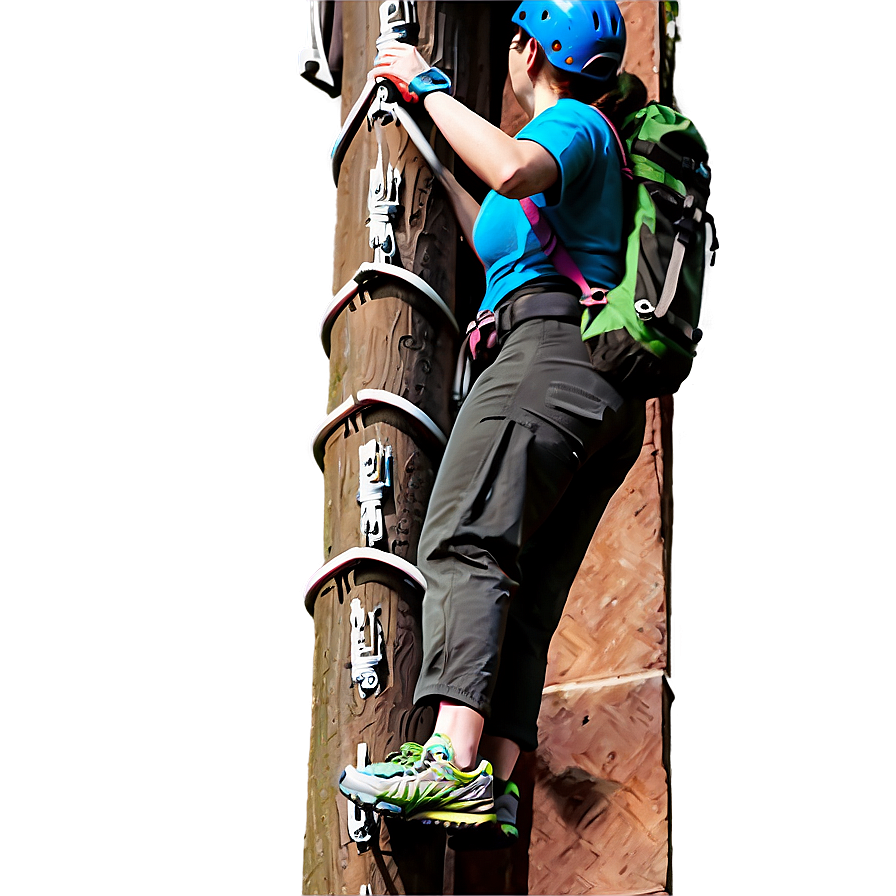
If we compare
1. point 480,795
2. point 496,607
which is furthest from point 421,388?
point 480,795

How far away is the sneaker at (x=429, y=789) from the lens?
3080 mm

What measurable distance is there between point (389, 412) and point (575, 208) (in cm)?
66

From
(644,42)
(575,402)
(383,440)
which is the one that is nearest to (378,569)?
(383,440)

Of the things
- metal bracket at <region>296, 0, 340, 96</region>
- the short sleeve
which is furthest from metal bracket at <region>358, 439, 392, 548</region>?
metal bracket at <region>296, 0, 340, 96</region>

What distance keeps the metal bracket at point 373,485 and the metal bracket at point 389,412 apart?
83mm

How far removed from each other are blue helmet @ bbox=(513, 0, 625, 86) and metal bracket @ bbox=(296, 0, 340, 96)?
2.47 feet

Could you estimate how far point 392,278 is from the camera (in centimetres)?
A: 382

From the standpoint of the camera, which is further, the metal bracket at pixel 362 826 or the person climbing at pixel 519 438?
the metal bracket at pixel 362 826

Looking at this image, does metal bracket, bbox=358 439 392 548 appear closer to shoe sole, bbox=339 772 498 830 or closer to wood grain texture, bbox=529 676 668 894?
shoe sole, bbox=339 772 498 830

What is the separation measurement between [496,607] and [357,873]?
68 cm

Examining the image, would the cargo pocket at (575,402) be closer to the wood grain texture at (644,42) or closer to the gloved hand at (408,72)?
the gloved hand at (408,72)

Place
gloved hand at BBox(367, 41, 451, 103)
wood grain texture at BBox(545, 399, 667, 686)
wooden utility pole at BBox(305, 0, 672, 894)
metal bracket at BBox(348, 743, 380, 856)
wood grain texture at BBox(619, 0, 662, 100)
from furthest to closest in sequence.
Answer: wood grain texture at BBox(619, 0, 662, 100), wood grain texture at BBox(545, 399, 667, 686), gloved hand at BBox(367, 41, 451, 103), wooden utility pole at BBox(305, 0, 672, 894), metal bracket at BBox(348, 743, 380, 856)

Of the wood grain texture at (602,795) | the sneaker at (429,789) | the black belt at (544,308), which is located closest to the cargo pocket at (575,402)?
the black belt at (544,308)

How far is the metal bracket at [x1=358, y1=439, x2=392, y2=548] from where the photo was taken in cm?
360
